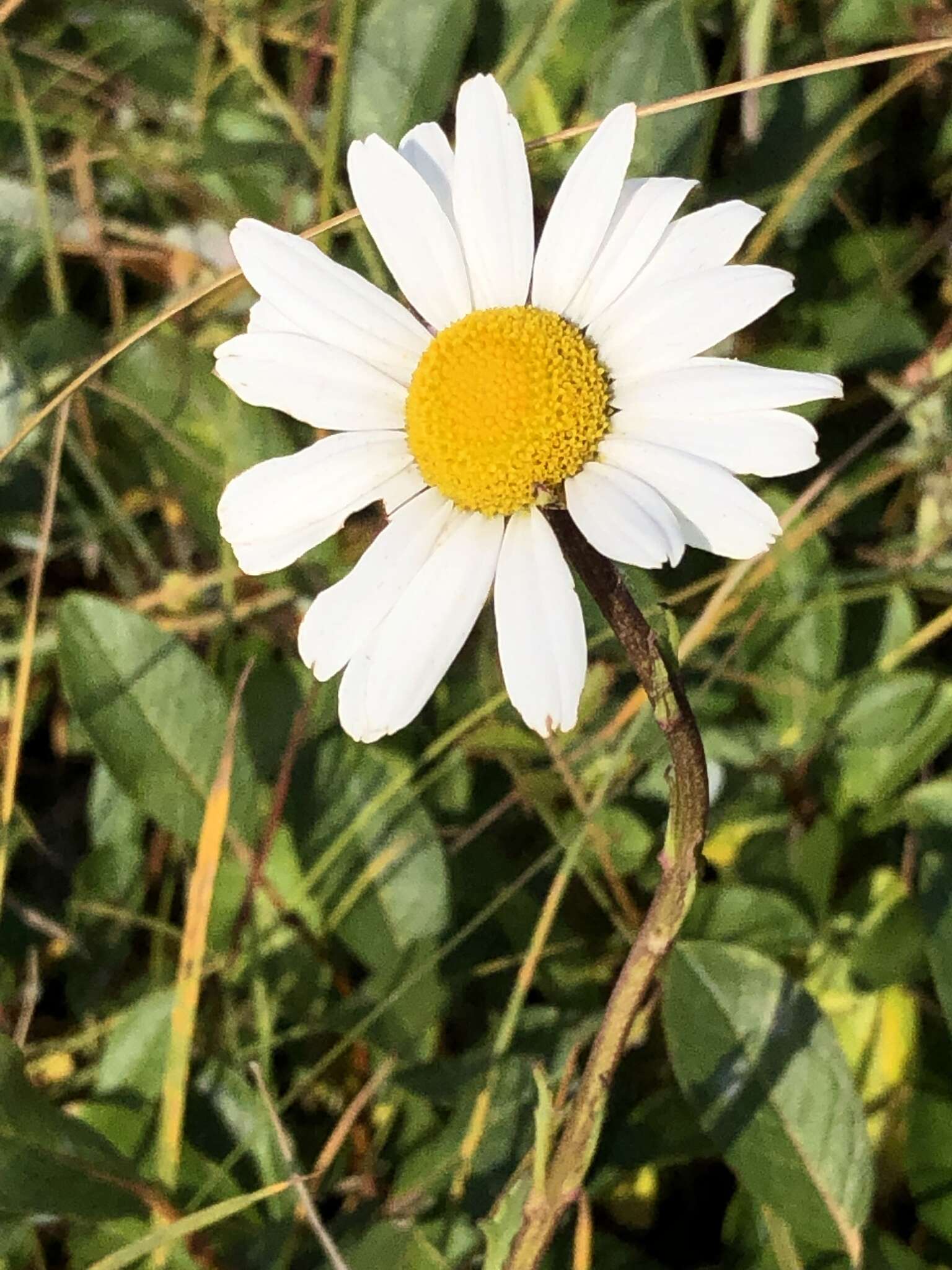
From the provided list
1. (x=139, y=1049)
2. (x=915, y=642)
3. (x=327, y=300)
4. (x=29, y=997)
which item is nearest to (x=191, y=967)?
(x=139, y=1049)

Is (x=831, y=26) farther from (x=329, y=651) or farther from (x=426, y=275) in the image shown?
(x=329, y=651)

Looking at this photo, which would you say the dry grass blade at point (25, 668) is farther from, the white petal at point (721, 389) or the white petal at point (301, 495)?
the white petal at point (721, 389)

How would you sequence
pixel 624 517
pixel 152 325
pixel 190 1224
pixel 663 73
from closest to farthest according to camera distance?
pixel 624 517, pixel 190 1224, pixel 152 325, pixel 663 73

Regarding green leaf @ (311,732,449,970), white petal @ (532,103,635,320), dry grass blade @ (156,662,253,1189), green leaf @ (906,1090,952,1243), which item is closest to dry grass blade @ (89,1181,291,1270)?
dry grass blade @ (156,662,253,1189)

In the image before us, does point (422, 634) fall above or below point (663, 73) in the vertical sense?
below

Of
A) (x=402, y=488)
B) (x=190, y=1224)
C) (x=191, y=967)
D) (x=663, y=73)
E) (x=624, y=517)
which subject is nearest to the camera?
(x=624, y=517)

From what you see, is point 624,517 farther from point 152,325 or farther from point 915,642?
point 915,642

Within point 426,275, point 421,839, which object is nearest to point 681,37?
point 426,275

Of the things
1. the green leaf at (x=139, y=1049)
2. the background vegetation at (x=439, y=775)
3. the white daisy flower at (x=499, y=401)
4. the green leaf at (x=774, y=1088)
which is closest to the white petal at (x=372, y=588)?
the white daisy flower at (x=499, y=401)

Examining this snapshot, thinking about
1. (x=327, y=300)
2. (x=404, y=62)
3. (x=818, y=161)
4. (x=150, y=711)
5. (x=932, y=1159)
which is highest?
(x=404, y=62)
